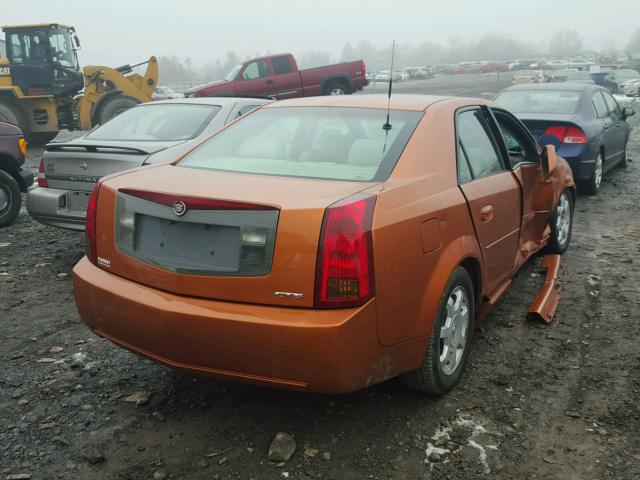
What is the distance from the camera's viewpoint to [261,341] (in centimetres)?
250

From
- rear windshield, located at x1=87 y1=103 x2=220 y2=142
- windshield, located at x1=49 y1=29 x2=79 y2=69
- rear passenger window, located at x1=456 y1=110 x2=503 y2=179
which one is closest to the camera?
rear passenger window, located at x1=456 y1=110 x2=503 y2=179

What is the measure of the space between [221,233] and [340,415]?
1.16 m

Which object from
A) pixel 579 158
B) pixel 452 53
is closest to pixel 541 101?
pixel 579 158

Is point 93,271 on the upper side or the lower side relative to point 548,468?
upper

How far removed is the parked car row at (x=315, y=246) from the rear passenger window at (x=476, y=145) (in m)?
0.02

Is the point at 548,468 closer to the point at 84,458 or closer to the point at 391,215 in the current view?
the point at 391,215

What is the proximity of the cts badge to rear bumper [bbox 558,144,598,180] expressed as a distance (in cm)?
636

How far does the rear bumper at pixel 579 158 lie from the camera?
305 inches

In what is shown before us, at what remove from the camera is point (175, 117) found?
626 centimetres

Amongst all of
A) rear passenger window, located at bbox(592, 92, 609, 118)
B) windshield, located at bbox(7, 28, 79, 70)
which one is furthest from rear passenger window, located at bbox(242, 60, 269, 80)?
rear passenger window, located at bbox(592, 92, 609, 118)

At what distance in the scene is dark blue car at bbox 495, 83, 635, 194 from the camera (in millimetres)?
7770

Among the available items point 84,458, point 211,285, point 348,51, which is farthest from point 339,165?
point 348,51

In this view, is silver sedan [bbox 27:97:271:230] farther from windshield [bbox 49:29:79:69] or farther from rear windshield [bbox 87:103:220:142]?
windshield [bbox 49:29:79:69]

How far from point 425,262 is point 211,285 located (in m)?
0.98
